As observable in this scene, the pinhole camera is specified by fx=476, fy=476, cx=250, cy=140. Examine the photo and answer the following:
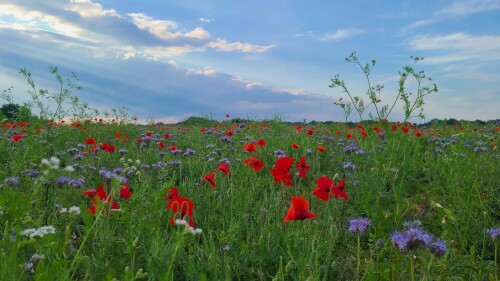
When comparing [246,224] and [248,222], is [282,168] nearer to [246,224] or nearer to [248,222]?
[246,224]

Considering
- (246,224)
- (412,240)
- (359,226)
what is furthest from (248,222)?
(412,240)

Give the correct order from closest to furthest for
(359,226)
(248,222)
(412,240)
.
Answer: (412,240) < (359,226) < (248,222)

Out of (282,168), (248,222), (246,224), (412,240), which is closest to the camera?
(412,240)

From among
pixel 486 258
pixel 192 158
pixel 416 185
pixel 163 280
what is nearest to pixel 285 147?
pixel 192 158

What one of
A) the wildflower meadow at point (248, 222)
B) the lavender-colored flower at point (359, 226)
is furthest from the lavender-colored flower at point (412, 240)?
the lavender-colored flower at point (359, 226)

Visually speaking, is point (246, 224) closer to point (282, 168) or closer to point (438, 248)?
point (282, 168)

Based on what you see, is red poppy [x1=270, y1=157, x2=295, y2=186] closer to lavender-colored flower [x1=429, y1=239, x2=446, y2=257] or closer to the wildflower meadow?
the wildflower meadow

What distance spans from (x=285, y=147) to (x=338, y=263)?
4213mm

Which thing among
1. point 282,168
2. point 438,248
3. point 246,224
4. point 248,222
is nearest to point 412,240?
point 438,248

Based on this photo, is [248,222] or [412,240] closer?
[412,240]

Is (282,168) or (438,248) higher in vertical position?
(282,168)

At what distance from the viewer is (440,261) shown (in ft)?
10.6

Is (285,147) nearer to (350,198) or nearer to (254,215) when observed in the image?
(350,198)

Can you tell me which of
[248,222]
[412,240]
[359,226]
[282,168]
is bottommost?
[248,222]
